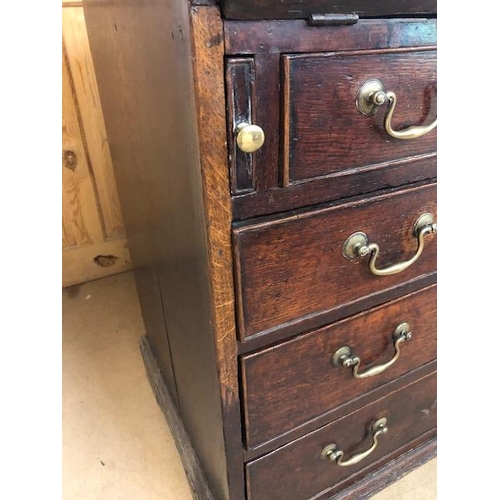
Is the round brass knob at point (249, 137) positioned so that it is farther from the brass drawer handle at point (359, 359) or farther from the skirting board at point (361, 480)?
the skirting board at point (361, 480)

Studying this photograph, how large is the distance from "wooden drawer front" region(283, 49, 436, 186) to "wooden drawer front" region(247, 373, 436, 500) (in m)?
0.41

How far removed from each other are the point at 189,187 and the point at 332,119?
16 cm

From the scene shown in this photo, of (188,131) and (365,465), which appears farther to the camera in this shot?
(365,465)

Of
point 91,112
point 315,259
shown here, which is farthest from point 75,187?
point 315,259

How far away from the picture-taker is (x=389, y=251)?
0.60 metres

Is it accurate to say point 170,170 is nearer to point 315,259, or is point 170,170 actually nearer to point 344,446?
point 315,259

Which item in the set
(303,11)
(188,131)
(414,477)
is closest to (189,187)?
(188,131)

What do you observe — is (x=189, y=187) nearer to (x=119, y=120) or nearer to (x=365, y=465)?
(x=119, y=120)

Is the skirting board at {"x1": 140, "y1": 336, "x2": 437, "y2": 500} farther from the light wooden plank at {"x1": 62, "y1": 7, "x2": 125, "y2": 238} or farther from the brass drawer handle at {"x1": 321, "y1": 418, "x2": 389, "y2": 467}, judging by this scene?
the light wooden plank at {"x1": 62, "y1": 7, "x2": 125, "y2": 238}

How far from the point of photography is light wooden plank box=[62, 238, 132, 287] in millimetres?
1487

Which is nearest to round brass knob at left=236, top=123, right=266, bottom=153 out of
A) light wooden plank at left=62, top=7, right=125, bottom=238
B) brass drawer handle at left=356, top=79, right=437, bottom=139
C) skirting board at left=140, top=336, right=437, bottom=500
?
brass drawer handle at left=356, top=79, right=437, bottom=139

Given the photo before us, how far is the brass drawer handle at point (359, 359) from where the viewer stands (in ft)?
2.08

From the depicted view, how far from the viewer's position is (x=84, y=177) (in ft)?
4.52

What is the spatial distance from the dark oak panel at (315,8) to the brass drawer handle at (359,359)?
413 millimetres
